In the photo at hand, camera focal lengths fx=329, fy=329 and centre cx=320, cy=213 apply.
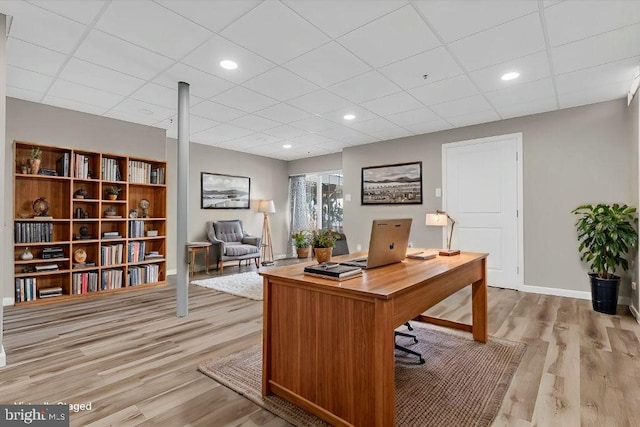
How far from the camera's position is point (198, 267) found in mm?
6203

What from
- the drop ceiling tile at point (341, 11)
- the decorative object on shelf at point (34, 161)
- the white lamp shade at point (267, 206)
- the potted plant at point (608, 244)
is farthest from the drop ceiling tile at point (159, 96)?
the potted plant at point (608, 244)

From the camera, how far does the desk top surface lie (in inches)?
60.4

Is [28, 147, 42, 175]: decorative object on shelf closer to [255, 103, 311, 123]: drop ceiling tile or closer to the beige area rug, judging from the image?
[255, 103, 311, 123]: drop ceiling tile

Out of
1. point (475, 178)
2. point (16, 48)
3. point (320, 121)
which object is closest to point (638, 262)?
point (475, 178)

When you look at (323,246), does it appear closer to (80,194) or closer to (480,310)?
(480,310)

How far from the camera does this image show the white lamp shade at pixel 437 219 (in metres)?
4.96

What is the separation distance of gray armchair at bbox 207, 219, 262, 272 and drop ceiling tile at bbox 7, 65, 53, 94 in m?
3.31

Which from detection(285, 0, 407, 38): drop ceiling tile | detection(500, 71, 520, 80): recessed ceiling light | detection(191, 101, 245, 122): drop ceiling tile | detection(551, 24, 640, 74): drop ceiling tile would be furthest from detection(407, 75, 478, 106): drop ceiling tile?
detection(191, 101, 245, 122): drop ceiling tile

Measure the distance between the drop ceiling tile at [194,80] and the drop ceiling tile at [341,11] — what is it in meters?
1.38

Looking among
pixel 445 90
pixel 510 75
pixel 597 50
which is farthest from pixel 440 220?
pixel 597 50

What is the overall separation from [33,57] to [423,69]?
138 inches

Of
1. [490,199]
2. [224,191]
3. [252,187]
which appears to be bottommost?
[490,199]

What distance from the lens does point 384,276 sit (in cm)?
183

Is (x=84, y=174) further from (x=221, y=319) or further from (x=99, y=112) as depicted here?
(x=221, y=319)
